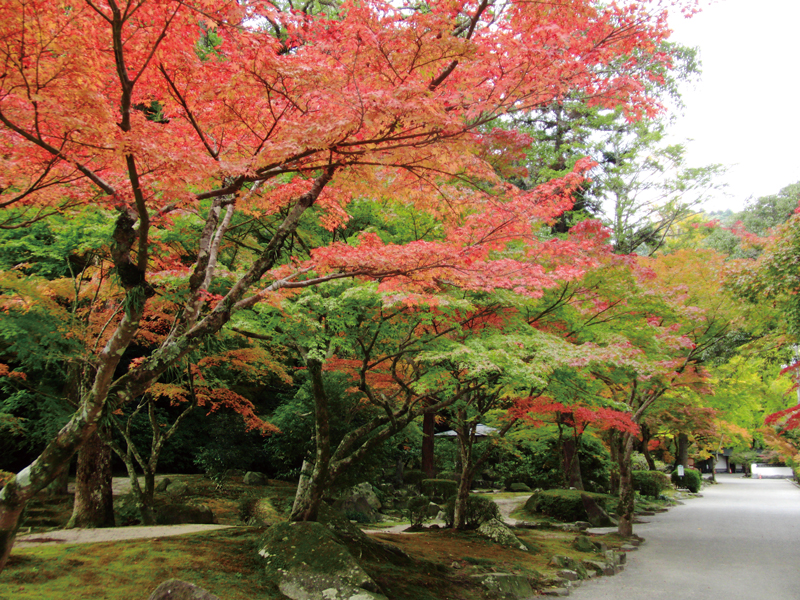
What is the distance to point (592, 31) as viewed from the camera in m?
4.47

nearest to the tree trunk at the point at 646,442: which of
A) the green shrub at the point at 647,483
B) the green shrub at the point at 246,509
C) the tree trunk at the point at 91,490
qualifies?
the green shrub at the point at 647,483

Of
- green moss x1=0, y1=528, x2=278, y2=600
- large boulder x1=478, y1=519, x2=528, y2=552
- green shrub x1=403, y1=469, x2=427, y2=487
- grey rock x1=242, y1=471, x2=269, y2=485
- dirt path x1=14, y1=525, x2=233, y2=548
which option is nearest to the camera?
green moss x1=0, y1=528, x2=278, y2=600

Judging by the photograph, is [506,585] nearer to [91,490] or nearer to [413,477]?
[91,490]

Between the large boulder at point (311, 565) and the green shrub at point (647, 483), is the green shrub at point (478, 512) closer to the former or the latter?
the large boulder at point (311, 565)

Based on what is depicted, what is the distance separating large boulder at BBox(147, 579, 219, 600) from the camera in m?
4.08

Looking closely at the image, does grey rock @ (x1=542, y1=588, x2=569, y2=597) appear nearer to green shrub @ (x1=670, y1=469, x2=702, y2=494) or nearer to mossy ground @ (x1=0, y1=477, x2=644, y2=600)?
mossy ground @ (x1=0, y1=477, x2=644, y2=600)

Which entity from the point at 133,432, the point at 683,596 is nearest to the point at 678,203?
the point at 683,596

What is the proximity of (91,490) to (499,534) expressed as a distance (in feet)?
24.2

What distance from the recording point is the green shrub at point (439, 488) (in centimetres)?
1603

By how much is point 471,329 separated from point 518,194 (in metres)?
2.40

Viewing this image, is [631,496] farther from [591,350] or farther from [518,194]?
[518,194]

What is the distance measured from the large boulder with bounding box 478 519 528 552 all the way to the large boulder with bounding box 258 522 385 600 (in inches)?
181

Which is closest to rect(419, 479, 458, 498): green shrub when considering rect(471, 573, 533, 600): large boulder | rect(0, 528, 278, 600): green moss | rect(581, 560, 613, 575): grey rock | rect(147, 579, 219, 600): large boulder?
rect(581, 560, 613, 575): grey rock

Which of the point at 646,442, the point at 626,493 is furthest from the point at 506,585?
the point at 646,442
